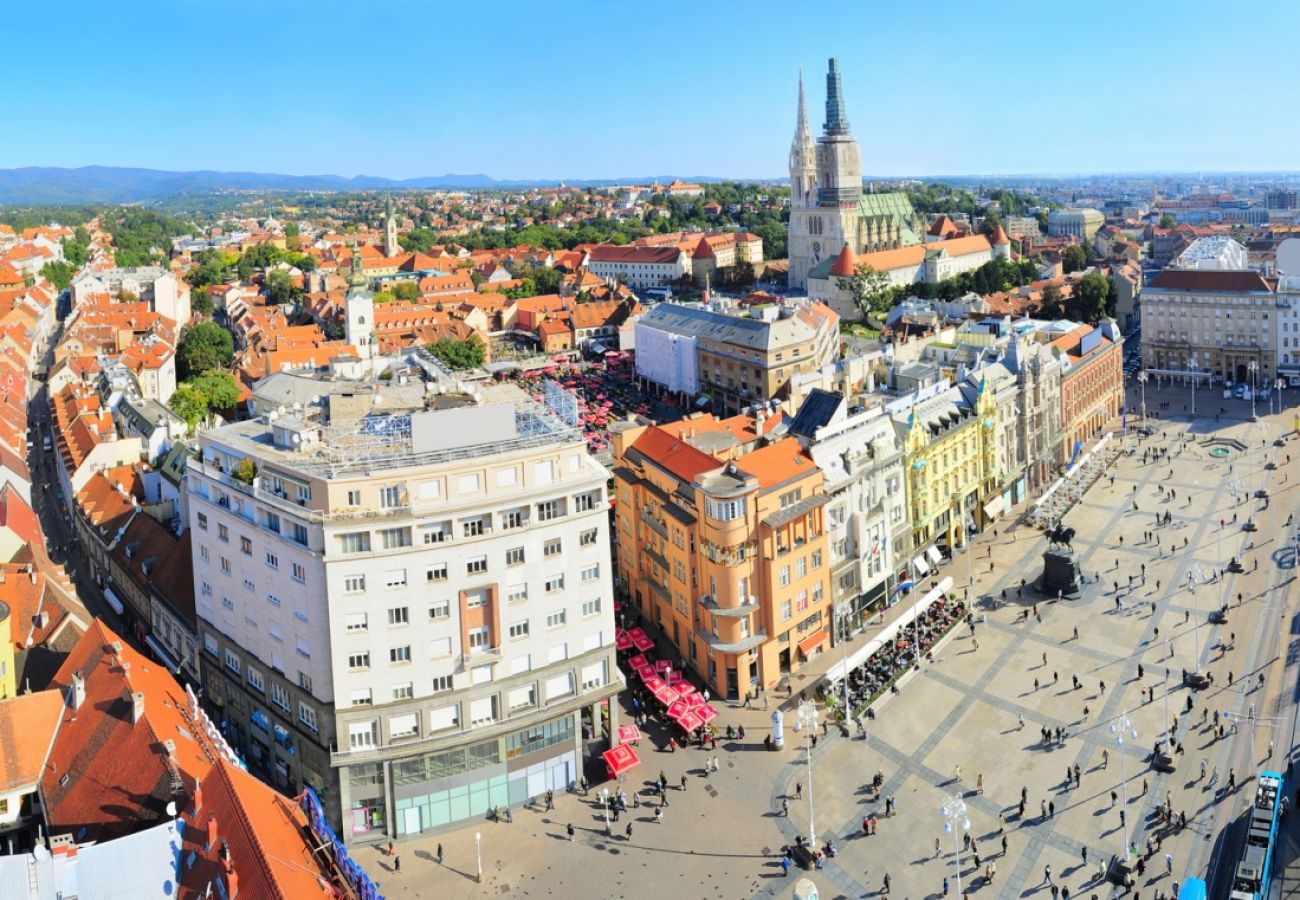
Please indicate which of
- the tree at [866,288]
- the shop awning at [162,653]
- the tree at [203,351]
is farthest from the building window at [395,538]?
the tree at [866,288]

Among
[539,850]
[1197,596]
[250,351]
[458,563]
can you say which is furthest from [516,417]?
[250,351]

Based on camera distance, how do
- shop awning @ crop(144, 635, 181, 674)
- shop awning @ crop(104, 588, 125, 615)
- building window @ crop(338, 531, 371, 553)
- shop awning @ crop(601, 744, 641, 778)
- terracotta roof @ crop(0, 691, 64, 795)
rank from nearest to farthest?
terracotta roof @ crop(0, 691, 64, 795)
building window @ crop(338, 531, 371, 553)
shop awning @ crop(601, 744, 641, 778)
shop awning @ crop(144, 635, 181, 674)
shop awning @ crop(104, 588, 125, 615)

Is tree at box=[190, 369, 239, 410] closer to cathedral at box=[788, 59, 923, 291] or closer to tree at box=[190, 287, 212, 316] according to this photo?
tree at box=[190, 287, 212, 316]

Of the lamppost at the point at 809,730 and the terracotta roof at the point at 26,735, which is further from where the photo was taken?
the lamppost at the point at 809,730

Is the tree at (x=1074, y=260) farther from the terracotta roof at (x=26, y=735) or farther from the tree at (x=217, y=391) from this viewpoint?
the terracotta roof at (x=26, y=735)

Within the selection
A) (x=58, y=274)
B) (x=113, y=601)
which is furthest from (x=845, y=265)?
(x=58, y=274)

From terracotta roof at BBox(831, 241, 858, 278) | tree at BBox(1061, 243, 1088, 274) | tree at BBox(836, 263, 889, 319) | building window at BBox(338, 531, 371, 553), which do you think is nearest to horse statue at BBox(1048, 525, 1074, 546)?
building window at BBox(338, 531, 371, 553)
